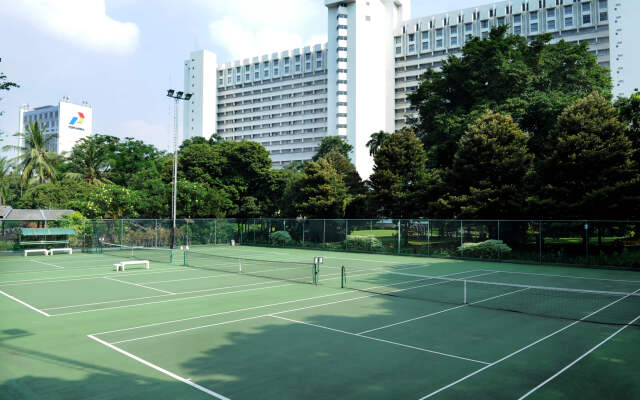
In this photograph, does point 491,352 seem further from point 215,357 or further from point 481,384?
point 215,357

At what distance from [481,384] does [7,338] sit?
33.6 ft

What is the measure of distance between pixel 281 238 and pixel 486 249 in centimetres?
1950

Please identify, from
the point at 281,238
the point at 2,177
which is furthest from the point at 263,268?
the point at 2,177

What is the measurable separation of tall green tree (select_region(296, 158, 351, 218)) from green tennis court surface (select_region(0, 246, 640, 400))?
24107 mm

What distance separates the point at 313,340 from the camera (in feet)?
32.7

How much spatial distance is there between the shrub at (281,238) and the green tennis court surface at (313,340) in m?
22.5

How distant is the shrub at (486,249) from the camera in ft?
94.9

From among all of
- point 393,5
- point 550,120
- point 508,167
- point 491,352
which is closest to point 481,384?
point 491,352

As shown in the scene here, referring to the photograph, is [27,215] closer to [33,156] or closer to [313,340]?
[33,156]

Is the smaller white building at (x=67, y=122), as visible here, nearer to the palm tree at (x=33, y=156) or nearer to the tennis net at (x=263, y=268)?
the palm tree at (x=33, y=156)

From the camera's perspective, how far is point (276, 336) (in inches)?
405

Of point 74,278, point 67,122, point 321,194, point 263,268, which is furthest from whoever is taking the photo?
point 67,122

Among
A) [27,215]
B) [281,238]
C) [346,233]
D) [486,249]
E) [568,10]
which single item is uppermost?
[568,10]

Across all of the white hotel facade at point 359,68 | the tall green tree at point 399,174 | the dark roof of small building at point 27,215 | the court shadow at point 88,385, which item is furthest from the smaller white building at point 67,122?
the court shadow at point 88,385
